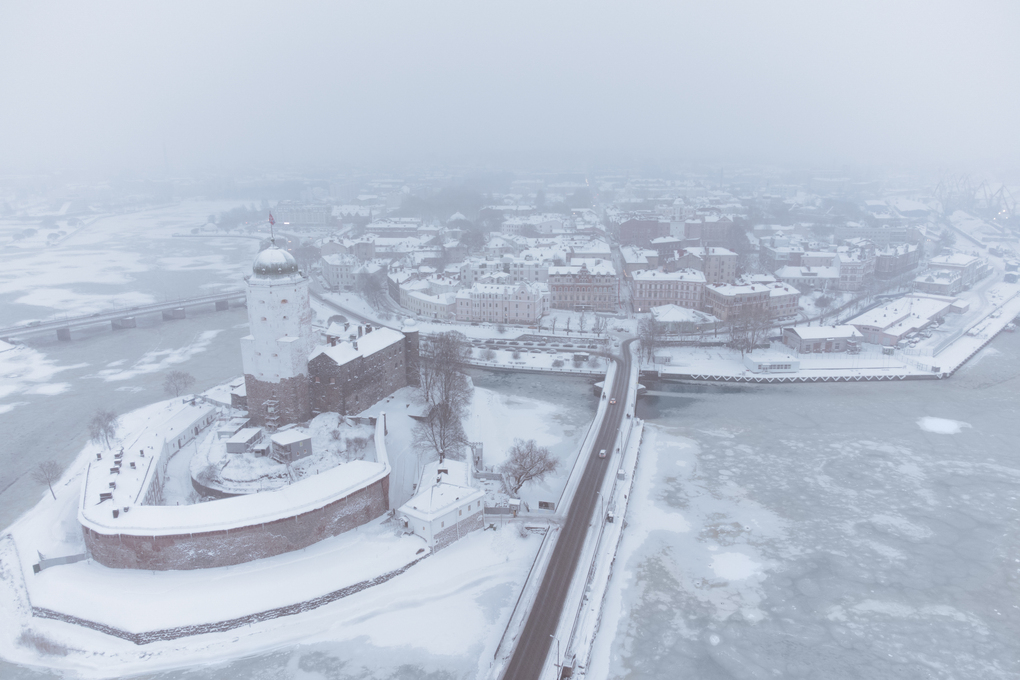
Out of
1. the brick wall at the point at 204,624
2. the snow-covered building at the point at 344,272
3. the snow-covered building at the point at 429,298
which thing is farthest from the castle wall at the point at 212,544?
the snow-covered building at the point at 344,272

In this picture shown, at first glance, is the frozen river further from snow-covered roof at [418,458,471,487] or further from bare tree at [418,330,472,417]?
snow-covered roof at [418,458,471,487]

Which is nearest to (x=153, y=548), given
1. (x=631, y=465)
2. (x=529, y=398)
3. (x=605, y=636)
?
(x=605, y=636)

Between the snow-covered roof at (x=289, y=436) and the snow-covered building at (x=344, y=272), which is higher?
the snow-covered roof at (x=289, y=436)

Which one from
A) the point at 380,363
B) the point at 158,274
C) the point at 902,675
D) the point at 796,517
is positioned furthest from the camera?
the point at 158,274

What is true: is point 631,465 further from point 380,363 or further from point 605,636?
point 380,363

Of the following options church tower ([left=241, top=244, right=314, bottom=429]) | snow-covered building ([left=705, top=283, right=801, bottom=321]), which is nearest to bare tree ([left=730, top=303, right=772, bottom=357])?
snow-covered building ([left=705, top=283, right=801, bottom=321])

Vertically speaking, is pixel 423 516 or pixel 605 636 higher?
pixel 423 516

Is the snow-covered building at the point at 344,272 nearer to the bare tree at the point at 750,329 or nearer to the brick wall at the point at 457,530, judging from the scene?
the bare tree at the point at 750,329

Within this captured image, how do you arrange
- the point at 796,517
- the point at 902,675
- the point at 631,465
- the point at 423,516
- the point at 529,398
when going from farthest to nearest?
1. the point at 529,398
2. the point at 631,465
3. the point at 796,517
4. the point at 423,516
5. the point at 902,675
